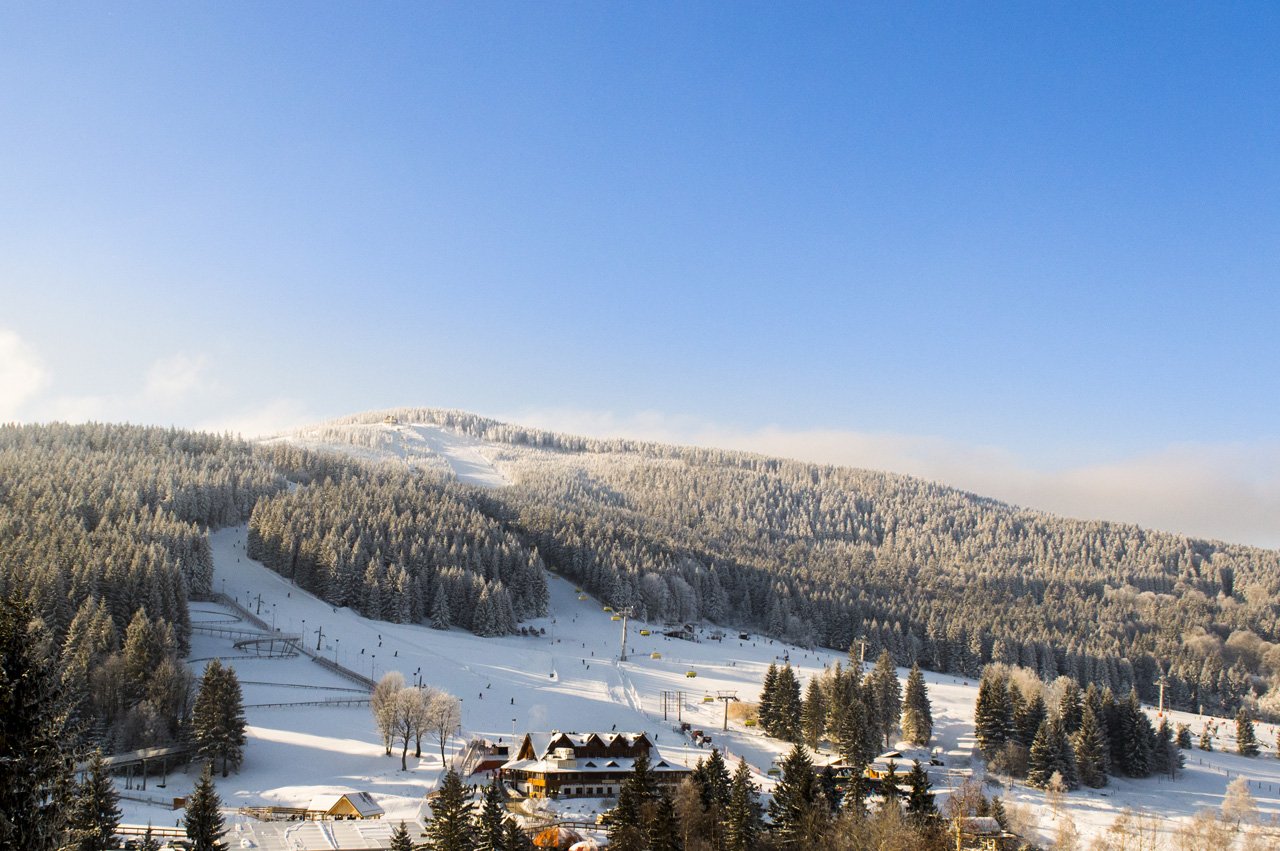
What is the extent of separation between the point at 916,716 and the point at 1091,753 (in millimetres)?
12811

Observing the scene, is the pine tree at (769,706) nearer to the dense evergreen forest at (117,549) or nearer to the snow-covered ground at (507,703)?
the snow-covered ground at (507,703)

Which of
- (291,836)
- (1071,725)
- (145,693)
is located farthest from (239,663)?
(1071,725)

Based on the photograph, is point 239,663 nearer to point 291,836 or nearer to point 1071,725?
point 291,836

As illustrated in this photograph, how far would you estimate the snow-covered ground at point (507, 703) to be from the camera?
5506cm

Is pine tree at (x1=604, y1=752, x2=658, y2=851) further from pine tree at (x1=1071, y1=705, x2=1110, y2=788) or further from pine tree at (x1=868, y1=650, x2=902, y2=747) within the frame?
pine tree at (x1=1071, y1=705, x2=1110, y2=788)

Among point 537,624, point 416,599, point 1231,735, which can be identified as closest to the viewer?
point 1231,735

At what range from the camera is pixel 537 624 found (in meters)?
109

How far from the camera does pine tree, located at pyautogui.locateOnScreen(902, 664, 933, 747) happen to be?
73000mm

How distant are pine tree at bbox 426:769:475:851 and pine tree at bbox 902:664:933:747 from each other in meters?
46.3

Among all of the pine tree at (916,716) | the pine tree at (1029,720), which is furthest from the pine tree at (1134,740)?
the pine tree at (916,716)

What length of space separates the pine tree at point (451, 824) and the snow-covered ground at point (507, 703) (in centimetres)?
1119

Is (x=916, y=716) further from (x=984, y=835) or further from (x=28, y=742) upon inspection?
(x=28, y=742)

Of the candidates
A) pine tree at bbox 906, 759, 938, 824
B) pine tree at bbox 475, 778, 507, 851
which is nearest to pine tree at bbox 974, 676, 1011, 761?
pine tree at bbox 906, 759, 938, 824

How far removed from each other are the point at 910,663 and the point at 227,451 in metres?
109
